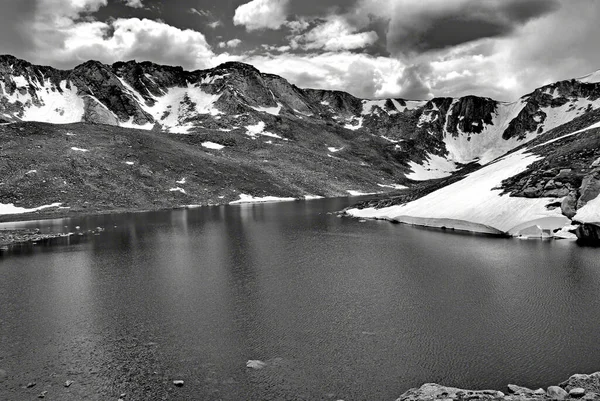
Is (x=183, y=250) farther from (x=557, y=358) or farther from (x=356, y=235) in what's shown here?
(x=557, y=358)

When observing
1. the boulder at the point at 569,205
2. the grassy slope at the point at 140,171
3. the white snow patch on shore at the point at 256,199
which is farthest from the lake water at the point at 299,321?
the white snow patch on shore at the point at 256,199

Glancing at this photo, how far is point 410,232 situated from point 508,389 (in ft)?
148

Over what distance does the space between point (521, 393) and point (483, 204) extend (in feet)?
151

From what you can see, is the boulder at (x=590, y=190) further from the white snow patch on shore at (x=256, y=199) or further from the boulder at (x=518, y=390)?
the white snow patch on shore at (x=256, y=199)

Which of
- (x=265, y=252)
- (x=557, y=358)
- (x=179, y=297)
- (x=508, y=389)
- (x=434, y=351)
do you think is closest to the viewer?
(x=508, y=389)

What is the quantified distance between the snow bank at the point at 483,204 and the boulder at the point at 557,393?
39.0 metres

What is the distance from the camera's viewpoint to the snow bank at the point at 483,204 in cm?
5003

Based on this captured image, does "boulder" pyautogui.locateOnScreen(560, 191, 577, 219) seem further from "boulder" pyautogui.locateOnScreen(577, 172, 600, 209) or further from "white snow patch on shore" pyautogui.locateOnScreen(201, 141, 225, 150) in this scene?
"white snow patch on shore" pyautogui.locateOnScreen(201, 141, 225, 150)

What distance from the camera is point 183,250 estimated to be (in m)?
49.0

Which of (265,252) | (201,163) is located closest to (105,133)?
(201,163)

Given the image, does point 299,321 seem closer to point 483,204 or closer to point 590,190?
point 590,190

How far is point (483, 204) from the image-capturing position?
185 ft

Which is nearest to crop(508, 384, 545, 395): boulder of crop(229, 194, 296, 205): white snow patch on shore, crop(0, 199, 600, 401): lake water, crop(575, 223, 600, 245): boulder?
crop(0, 199, 600, 401): lake water

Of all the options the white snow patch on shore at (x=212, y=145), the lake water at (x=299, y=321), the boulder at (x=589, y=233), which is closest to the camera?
the lake water at (x=299, y=321)
